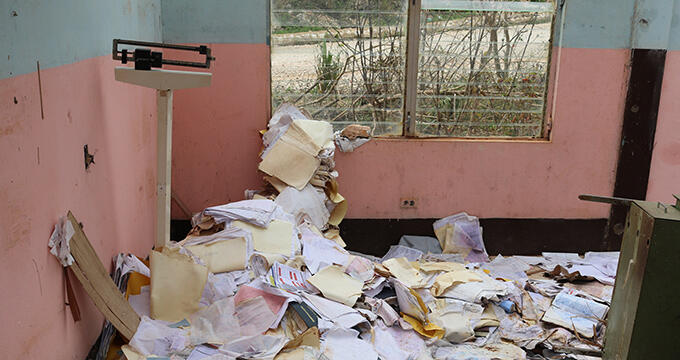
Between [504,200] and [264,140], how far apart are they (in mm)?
1947

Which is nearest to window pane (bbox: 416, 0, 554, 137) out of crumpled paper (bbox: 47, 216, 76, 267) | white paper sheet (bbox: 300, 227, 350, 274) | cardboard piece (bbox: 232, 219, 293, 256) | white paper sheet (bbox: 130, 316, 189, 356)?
white paper sheet (bbox: 300, 227, 350, 274)

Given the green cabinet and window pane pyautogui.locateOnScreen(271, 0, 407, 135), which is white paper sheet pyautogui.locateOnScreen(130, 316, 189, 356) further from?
window pane pyautogui.locateOnScreen(271, 0, 407, 135)

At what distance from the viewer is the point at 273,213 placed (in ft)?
12.3

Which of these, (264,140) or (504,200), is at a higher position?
(264,140)

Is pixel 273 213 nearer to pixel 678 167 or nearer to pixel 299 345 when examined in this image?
pixel 299 345

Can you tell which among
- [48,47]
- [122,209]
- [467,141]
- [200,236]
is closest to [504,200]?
[467,141]

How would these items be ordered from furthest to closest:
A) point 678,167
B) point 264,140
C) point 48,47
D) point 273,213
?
point 678,167 < point 264,140 < point 273,213 < point 48,47

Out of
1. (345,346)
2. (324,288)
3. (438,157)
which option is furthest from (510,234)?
(345,346)

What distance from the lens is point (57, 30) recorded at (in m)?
2.41

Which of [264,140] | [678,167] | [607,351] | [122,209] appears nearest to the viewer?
[607,351]

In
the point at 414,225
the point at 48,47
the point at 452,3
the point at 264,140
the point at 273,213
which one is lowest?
the point at 414,225

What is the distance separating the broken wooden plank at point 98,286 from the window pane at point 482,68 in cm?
276

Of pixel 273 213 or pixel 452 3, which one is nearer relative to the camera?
pixel 273 213

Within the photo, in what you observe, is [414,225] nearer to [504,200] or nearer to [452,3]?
[504,200]
